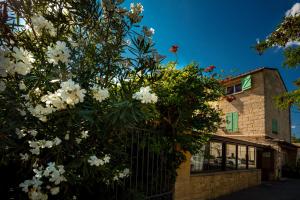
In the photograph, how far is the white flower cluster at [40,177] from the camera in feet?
8.18

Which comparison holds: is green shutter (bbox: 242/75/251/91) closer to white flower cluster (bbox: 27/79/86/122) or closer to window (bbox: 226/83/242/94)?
window (bbox: 226/83/242/94)

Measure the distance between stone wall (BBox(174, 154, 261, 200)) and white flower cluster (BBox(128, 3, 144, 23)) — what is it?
466cm

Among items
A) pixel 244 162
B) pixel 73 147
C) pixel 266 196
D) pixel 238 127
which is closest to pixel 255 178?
pixel 244 162

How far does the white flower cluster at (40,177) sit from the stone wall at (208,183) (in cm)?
451

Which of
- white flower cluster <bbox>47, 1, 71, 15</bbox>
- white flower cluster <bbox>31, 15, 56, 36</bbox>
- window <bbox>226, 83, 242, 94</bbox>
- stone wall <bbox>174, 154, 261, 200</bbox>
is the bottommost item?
stone wall <bbox>174, 154, 261, 200</bbox>

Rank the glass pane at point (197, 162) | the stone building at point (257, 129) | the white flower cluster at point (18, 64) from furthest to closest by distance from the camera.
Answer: the stone building at point (257, 129), the glass pane at point (197, 162), the white flower cluster at point (18, 64)

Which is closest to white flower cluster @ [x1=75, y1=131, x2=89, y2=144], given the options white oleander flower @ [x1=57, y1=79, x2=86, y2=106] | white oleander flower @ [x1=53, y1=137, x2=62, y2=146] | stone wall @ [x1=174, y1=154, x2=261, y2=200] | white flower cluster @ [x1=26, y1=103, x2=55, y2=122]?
white oleander flower @ [x1=53, y1=137, x2=62, y2=146]

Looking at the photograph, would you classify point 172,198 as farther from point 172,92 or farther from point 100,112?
point 100,112

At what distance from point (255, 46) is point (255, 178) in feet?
29.2

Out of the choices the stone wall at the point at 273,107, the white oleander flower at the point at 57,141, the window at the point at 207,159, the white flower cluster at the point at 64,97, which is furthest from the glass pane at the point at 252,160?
the white flower cluster at the point at 64,97

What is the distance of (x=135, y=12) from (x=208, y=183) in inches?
279

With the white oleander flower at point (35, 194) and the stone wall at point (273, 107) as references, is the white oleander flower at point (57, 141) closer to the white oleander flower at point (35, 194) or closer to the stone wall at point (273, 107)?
the white oleander flower at point (35, 194)

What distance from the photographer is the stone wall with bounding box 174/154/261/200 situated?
688cm

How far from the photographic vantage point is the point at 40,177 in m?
2.59
